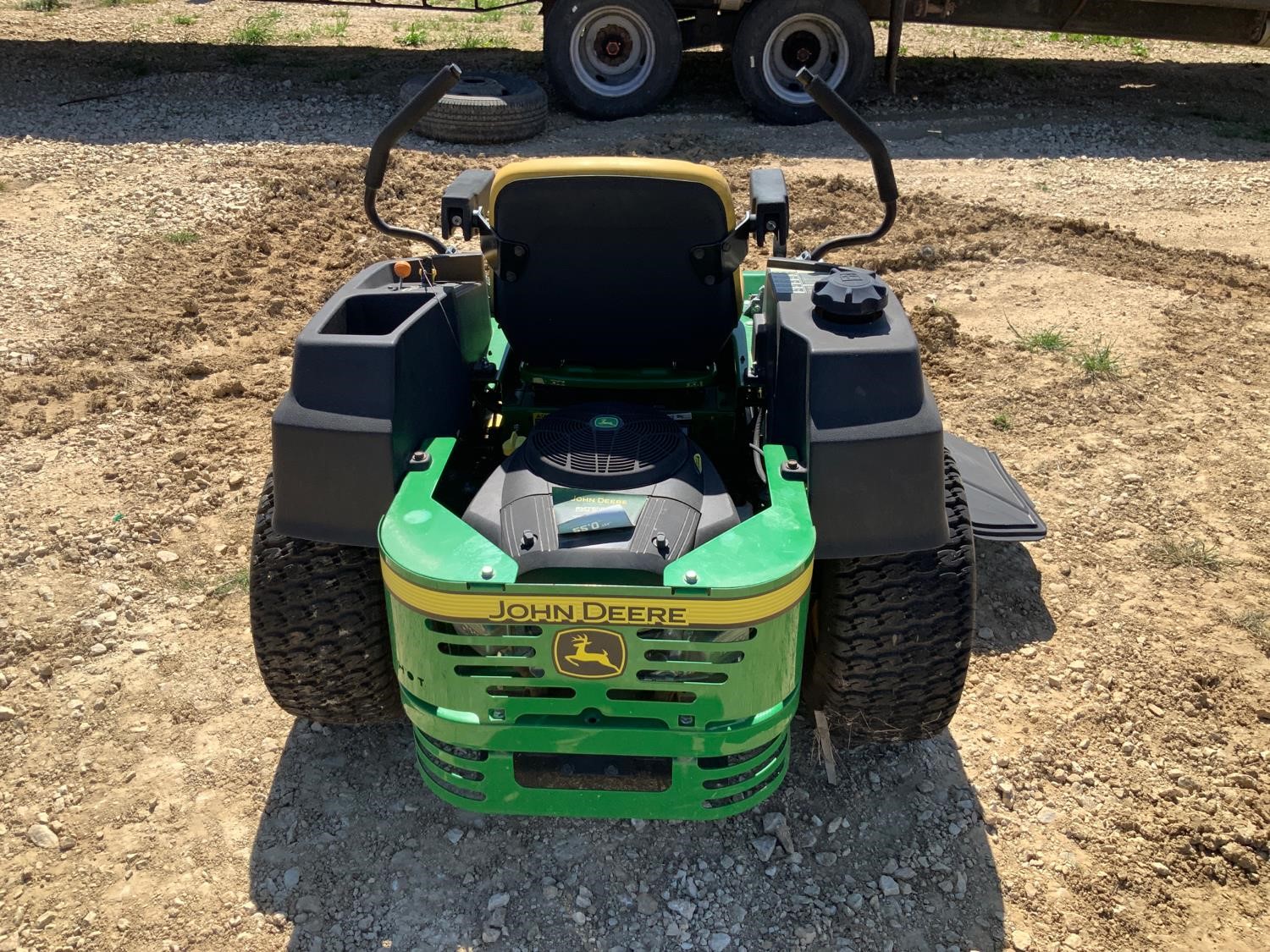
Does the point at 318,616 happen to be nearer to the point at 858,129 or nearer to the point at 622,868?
the point at 622,868

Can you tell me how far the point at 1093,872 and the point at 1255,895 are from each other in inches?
15.1

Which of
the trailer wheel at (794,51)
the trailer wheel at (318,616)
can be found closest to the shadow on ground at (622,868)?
the trailer wheel at (318,616)

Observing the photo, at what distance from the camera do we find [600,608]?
2229mm

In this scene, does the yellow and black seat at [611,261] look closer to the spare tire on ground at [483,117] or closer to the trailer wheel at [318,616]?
the trailer wheel at [318,616]

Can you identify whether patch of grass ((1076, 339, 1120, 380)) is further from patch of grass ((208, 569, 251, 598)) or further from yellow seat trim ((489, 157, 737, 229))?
patch of grass ((208, 569, 251, 598))

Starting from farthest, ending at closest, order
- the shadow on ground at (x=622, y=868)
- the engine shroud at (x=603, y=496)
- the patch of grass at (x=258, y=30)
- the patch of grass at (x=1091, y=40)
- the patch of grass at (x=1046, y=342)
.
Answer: the patch of grass at (x=1091, y=40) → the patch of grass at (x=258, y=30) → the patch of grass at (x=1046, y=342) → the shadow on ground at (x=622, y=868) → the engine shroud at (x=603, y=496)

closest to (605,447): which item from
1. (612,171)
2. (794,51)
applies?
(612,171)

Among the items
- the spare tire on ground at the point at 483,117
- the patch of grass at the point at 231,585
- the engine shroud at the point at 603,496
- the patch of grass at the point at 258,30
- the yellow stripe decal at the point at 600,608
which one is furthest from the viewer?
the patch of grass at the point at 258,30

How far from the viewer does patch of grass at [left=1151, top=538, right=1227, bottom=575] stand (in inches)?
157

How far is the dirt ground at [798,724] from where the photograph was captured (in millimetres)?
2719

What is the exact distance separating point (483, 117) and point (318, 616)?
243 inches

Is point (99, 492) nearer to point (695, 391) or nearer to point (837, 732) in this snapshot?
point (695, 391)

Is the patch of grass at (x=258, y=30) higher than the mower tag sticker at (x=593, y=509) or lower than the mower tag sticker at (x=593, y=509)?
higher

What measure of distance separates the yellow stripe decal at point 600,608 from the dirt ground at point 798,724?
0.86 meters
